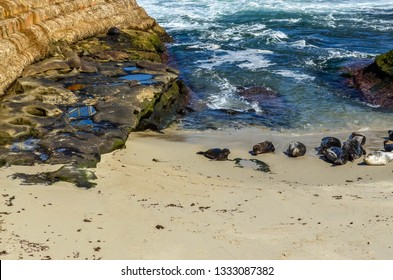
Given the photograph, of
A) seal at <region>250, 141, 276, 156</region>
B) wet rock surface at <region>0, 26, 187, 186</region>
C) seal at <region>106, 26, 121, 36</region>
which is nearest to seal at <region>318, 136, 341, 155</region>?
seal at <region>250, 141, 276, 156</region>

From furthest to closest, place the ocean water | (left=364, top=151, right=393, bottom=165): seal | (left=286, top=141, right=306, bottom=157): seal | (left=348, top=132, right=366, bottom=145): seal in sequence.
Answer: the ocean water < (left=348, top=132, right=366, bottom=145): seal < (left=286, top=141, right=306, bottom=157): seal < (left=364, top=151, right=393, bottom=165): seal

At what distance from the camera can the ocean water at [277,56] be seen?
14555mm

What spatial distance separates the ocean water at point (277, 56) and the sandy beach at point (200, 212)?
3606 mm

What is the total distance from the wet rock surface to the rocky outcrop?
5.38 metres

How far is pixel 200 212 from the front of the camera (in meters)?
8.19

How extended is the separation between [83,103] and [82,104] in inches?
2.7

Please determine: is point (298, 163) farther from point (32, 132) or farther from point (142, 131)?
point (32, 132)

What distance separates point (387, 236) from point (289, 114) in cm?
754

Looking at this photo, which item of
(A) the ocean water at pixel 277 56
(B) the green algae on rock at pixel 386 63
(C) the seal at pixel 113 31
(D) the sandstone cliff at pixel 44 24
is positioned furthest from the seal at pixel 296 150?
(C) the seal at pixel 113 31

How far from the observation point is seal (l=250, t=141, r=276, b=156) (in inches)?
455

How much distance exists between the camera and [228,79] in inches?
705

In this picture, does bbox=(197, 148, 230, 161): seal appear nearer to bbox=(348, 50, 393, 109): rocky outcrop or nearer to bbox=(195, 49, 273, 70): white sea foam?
bbox=(348, 50, 393, 109): rocky outcrop

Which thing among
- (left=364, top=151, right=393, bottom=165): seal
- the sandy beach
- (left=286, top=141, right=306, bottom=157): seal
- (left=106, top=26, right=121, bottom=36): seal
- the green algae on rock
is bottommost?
(left=286, top=141, right=306, bottom=157): seal

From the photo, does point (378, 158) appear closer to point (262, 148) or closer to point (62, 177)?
point (262, 148)
